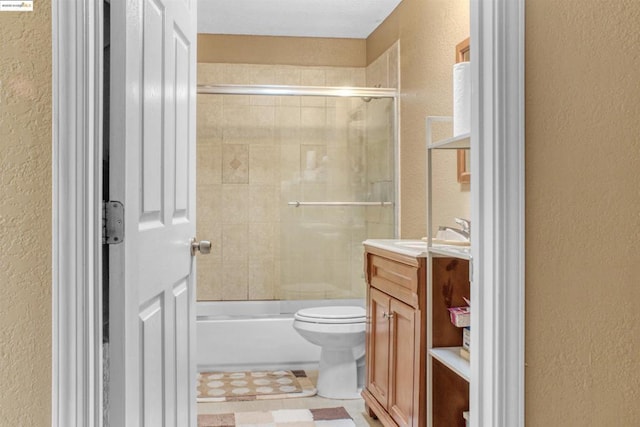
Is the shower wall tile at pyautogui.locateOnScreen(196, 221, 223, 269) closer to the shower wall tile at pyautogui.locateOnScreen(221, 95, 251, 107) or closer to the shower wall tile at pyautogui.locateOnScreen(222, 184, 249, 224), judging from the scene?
the shower wall tile at pyautogui.locateOnScreen(222, 184, 249, 224)

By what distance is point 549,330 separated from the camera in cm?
135

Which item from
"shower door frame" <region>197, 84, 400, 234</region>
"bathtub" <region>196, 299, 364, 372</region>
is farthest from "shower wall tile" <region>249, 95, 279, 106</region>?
"bathtub" <region>196, 299, 364, 372</region>

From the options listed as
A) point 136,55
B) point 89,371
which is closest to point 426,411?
point 89,371

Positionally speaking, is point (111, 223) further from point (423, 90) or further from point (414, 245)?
point (423, 90)

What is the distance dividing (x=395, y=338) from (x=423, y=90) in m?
1.55

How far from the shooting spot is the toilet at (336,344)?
326cm

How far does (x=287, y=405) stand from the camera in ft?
10.4

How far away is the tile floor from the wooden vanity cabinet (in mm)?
140

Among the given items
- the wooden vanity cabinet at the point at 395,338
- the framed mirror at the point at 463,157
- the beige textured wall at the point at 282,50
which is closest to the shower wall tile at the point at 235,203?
the beige textured wall at the point at 282,50

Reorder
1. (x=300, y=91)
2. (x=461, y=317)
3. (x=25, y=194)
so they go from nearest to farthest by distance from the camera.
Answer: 1. (x=25, y=194)
2. (x=461, y=317)
3. (x=300, y=91)

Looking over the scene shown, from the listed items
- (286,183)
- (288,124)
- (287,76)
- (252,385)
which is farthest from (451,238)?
(287,76)

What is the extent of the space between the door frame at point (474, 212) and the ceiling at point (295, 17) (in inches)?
108

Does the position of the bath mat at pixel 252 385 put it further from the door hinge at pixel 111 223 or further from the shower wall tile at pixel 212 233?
the door hinge at pixel 111 223

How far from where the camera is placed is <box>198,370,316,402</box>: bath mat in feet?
10.8
